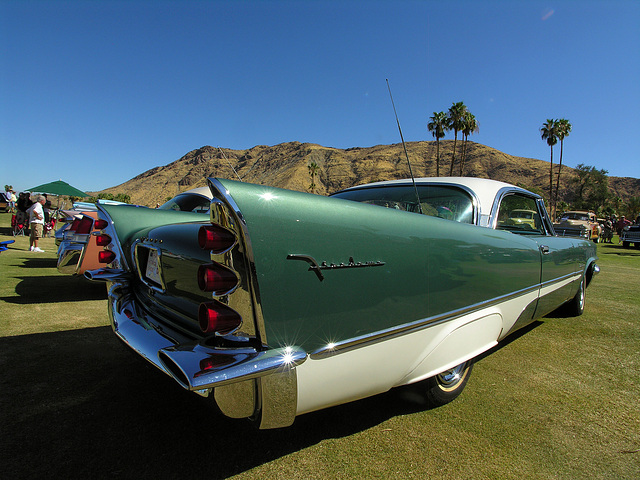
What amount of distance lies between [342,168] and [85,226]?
101576 millimetres

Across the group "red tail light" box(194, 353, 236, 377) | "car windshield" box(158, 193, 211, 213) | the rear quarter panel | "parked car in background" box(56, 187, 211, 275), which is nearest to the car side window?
the rear quarter panel

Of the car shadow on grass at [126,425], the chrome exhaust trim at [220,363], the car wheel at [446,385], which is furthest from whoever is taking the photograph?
the car wheel at [446,385]

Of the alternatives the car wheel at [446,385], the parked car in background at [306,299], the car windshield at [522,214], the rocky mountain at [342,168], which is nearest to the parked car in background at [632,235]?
the car windshield at [522,214]

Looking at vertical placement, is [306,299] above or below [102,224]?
below

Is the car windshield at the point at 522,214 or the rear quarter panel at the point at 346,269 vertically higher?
the car windshield at the point at 522,214

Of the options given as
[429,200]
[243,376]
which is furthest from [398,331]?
[429,200]

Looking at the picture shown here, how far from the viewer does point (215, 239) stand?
1.23m

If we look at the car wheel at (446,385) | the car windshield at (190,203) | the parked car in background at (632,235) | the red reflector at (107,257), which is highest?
the car windshield at (190,203)

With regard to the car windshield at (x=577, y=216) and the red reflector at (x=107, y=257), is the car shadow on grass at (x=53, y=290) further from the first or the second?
the car windshield at (x=577, y=216)

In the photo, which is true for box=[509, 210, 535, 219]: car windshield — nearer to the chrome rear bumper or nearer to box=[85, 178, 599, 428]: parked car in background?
box=[85, 178, 599, 428]: parked car in background

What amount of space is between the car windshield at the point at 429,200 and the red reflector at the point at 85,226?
2.89 m

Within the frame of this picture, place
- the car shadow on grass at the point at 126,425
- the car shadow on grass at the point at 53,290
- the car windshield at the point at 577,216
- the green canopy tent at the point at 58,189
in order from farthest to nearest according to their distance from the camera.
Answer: the car windshield at the point at 577,216 < the green canopy tent at the point at 58,189 < the car shadow on grass at the point at 53,290 < the car shadow on grass at the point at 126,425

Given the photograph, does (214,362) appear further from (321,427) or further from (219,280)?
(321,427)

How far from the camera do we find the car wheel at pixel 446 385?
1973mm
